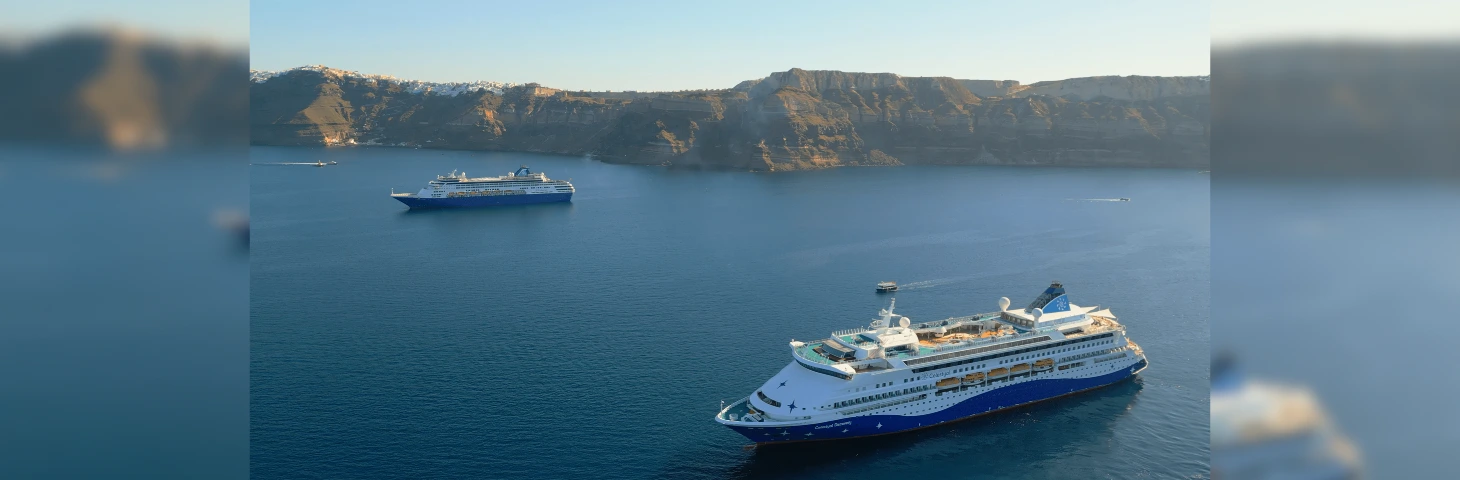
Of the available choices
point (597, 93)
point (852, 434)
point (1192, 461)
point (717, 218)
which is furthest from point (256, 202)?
point (597, 93)

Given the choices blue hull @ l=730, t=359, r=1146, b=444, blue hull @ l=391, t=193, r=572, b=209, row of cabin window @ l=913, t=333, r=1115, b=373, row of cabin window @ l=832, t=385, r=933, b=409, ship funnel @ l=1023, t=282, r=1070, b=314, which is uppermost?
blue hull @ l=391, t=193, r=572, b=209

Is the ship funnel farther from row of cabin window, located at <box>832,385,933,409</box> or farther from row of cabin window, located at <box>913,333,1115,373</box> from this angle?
row of cabin window, located at <box>832,385,933,409</box>

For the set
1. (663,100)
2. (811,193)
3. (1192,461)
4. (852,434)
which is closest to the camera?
(1192,461)

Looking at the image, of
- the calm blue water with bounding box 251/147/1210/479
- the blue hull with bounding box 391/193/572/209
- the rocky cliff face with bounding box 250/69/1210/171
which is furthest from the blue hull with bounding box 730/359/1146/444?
the rocky cliff face with bounding box 250/69/1210/171

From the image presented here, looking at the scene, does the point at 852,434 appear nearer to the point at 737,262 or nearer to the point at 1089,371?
the point at 1089,371

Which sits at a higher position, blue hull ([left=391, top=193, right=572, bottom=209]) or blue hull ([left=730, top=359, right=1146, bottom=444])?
blue hull ([left=391, top=193, right=572, bottom=209])

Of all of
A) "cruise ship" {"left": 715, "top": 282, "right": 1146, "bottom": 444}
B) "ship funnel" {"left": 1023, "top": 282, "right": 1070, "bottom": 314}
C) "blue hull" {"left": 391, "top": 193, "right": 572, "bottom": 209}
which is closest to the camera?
"cruise ship" {"left": 715, "top": 282, "right": 1146, "bottom": 444}

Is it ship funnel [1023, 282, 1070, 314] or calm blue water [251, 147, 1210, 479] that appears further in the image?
ship funnel [1023, 282, 1070, 314]
